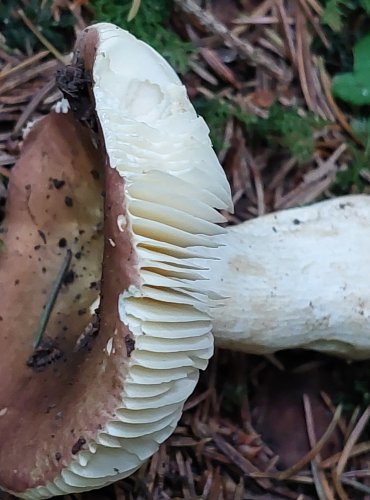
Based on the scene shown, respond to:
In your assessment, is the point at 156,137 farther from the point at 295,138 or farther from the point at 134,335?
the point at 295,138

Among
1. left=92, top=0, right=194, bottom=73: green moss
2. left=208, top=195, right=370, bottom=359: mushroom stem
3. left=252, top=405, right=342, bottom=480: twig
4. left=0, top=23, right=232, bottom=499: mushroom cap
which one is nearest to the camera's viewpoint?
left=0, top=23, right=232, bottom=499: mushroom cap

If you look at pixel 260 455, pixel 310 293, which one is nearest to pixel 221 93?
pixel 310 293

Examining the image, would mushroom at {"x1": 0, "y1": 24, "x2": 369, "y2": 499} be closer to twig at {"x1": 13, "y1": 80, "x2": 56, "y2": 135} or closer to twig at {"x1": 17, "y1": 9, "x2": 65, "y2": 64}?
twig at {"x1": 13, "y1": 80, "x2": 56, "y2": 135}

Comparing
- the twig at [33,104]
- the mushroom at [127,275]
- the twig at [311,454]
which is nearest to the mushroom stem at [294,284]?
the mushroom at [127,275]

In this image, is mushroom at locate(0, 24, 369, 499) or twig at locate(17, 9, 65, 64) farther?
twig at locate(17, 9, 65, 64)

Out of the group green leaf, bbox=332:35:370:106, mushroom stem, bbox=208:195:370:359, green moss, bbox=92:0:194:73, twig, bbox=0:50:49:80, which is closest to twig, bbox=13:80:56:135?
twig, bbox=0:50:49:80

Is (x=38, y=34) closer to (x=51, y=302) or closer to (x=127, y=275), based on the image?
(x=51, y=302)

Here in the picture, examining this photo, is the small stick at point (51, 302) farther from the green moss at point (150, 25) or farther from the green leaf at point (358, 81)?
the green leaf at point (358, 81)

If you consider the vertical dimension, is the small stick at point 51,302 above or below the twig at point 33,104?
below
